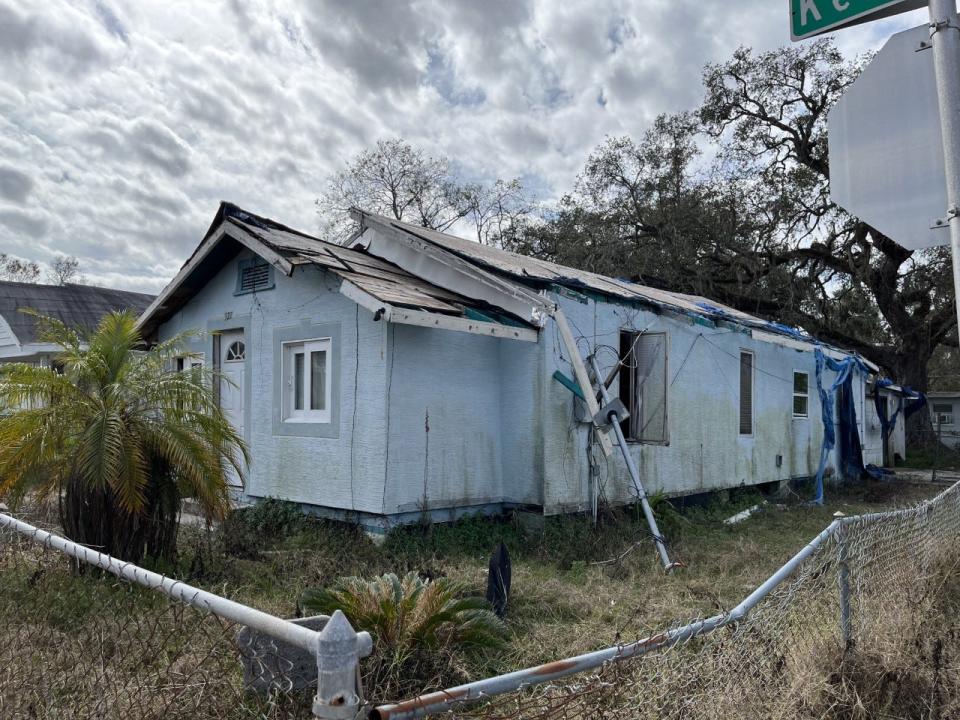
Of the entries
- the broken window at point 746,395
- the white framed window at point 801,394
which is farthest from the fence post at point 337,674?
the white framed window at point 801,394

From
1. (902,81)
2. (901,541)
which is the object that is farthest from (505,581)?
(902,81)

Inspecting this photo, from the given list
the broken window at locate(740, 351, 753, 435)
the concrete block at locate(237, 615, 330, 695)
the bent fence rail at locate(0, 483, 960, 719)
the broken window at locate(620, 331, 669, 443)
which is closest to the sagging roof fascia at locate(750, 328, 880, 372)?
the broken window at locate(740, 351, 753, 435)

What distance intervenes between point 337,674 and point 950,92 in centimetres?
310

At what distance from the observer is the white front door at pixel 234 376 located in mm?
9945

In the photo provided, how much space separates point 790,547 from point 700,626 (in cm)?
634

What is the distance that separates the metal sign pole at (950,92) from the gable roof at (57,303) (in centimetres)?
1946

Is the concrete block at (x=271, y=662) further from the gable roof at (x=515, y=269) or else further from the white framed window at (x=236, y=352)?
the white framed window at (x=236, y=352)

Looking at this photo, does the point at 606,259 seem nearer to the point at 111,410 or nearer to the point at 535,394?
the point at 535,394

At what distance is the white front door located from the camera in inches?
392

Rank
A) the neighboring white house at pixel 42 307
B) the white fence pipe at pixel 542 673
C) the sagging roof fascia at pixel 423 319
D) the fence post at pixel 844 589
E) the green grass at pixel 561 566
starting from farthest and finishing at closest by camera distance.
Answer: the neighboring white house at pixel 42 307 → the sagging roof fascia at pixel 423 319 → the green grass at pixel 561 566 → the fence post at pixel 844 589 → the white fence pipe at pixel 542 673

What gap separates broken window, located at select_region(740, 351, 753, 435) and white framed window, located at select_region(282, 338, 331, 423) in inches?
291

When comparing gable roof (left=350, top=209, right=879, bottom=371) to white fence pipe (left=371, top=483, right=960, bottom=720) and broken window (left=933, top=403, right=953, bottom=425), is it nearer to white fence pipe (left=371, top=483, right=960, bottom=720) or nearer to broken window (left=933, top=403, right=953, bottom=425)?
white fence pipe (left=371, top=483, right=960, bottom=720)

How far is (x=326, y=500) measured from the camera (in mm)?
8406

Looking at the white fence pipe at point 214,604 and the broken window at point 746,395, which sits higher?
the broken window at point 746,395
